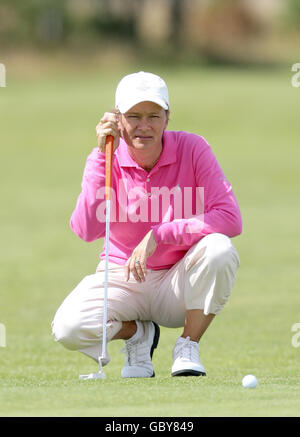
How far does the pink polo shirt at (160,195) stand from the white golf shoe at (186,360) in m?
0.48

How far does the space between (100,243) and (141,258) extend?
322 inches

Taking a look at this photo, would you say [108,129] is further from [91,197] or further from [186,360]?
[186,360]

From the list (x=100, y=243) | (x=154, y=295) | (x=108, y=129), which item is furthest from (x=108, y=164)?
(x=100, y=243)

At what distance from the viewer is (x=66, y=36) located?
171 ft

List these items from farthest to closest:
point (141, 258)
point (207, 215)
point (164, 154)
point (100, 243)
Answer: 1. point (100, 243)
2. point (164, 154)
3. point (207, 215)
4. point (141, 258)

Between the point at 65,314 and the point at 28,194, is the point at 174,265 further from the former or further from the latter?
the point at 28,194

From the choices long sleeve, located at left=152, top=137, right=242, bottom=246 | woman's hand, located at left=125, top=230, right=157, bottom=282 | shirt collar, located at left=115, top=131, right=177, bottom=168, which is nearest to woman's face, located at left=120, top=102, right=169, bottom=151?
shirt collar, located at left=115, top=131, right=177, bottom=168

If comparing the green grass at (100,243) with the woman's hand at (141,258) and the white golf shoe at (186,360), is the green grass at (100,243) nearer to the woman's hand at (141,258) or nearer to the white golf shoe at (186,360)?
the white golf shoe at (186,360)

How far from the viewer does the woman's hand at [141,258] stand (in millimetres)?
5062

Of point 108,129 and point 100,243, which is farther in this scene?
point 100,243

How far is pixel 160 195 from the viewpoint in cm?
538

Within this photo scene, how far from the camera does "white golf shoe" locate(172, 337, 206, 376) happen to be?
510 centimetres

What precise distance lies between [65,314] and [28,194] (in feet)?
44.2

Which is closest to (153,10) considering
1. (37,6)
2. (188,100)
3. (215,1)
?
(215,1)
